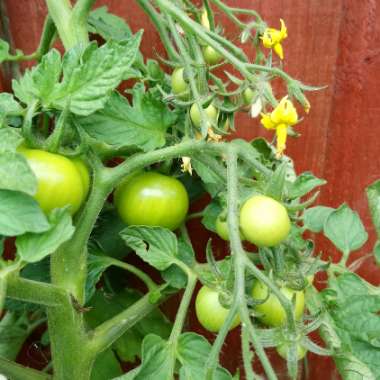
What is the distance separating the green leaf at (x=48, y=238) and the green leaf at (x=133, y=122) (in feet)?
0.47

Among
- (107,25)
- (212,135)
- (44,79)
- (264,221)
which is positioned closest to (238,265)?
(264,221)

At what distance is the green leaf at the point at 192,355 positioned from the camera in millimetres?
660

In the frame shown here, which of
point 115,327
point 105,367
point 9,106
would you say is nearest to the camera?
point 9,106

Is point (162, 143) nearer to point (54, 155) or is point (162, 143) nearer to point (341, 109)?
point (54, 155)

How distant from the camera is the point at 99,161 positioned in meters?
0.66

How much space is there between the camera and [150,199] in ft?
2.32

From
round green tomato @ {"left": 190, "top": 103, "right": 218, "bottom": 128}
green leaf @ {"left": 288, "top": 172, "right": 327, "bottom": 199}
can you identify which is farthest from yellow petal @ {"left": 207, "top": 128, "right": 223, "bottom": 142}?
green leaf @ {"left": 288, "top": 172, "right": 327, "bottom": 199}

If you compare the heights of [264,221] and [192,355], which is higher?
[264,221]

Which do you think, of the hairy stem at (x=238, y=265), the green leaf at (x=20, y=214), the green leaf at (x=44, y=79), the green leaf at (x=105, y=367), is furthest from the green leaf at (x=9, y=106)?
the green leaf at (x=105, y=367)

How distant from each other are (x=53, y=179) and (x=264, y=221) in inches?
8.4

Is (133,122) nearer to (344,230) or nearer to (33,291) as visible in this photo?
(33,291)

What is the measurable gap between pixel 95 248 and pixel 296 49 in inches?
18.4

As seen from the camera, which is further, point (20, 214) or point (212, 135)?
point (212, 135)

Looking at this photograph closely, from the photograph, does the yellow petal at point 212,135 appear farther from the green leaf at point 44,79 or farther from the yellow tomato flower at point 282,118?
the green leaf at point 44,79
